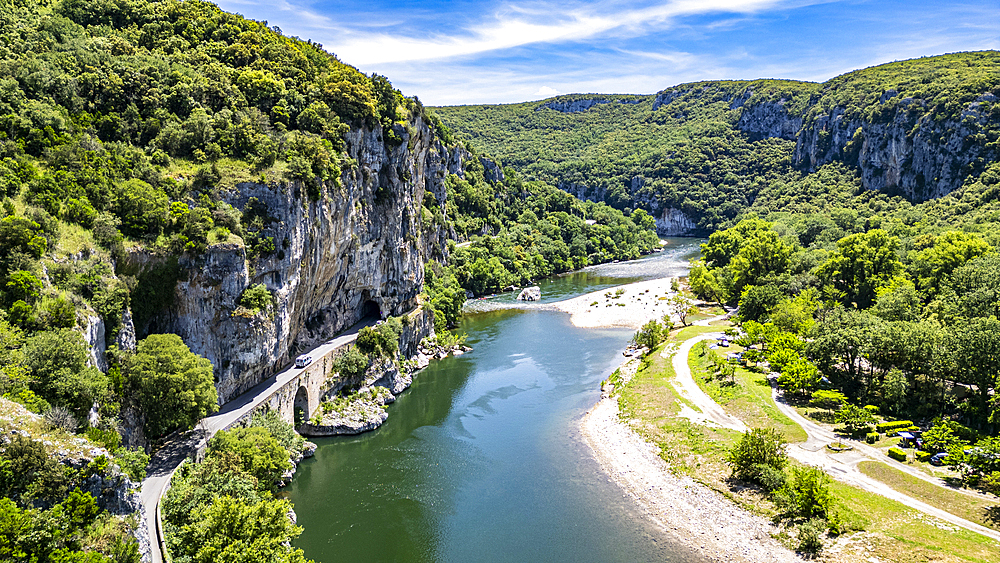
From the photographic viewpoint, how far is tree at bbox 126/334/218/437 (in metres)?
30.4

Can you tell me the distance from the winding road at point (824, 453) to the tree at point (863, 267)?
2407 centimetres

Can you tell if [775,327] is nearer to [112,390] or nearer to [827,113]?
[112,390]

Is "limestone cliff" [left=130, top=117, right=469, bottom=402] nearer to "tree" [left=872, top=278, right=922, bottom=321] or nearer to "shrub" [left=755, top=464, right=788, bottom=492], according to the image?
"shrub" [left=755, top=464, right=788, bottom=492]

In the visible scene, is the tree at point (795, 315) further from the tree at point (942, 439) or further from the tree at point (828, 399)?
the tree at point (942, 439)

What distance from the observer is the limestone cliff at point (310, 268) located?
36.7 m

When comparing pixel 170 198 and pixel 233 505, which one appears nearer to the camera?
pixel 233 505

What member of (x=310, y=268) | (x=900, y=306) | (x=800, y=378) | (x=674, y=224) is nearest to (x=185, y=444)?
(x=310, y=268)

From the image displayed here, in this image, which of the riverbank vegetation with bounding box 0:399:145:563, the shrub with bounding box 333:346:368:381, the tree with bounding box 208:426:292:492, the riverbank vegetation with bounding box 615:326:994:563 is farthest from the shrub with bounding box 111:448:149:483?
the riverbank vegetation with bounding box 615:326:994:563

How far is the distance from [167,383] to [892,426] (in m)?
47.9

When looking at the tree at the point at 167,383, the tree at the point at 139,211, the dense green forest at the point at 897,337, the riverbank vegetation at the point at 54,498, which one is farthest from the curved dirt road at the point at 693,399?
the tree at the point at 139,211

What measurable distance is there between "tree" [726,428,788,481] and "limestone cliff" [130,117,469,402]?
33756 millimetres

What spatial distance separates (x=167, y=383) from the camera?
30.8m

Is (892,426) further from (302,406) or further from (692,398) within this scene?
(302,406)

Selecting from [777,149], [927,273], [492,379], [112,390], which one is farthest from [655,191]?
[112,390]
